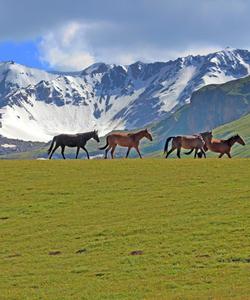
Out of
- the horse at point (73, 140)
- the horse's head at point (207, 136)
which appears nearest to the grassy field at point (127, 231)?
the horse's head at point (207, 136)

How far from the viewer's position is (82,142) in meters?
59.3

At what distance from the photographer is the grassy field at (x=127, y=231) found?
23.3 metres

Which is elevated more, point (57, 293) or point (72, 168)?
point (72, 168)

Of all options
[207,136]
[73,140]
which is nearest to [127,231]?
[207,136]

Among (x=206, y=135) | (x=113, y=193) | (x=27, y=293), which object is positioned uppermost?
(x=206, y=135)

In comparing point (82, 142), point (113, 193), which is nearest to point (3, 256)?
point (113, 193)

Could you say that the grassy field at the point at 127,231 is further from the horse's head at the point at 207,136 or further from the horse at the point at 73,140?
Result: the horse at the point at 73,140

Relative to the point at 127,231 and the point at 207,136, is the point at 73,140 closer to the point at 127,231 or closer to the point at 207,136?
the point at 207,136

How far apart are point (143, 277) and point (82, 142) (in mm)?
35677

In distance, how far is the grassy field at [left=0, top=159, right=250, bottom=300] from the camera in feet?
76.6

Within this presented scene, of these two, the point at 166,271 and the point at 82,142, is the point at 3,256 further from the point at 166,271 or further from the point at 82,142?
the point at 82,142

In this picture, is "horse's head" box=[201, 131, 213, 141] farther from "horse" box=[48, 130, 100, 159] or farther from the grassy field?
"horse" box=[48, 130, 100, 159]

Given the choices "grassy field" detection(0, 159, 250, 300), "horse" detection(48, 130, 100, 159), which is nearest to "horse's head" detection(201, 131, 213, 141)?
"grassy field" detection(0, 159, 250, 300)

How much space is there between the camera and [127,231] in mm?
31094
